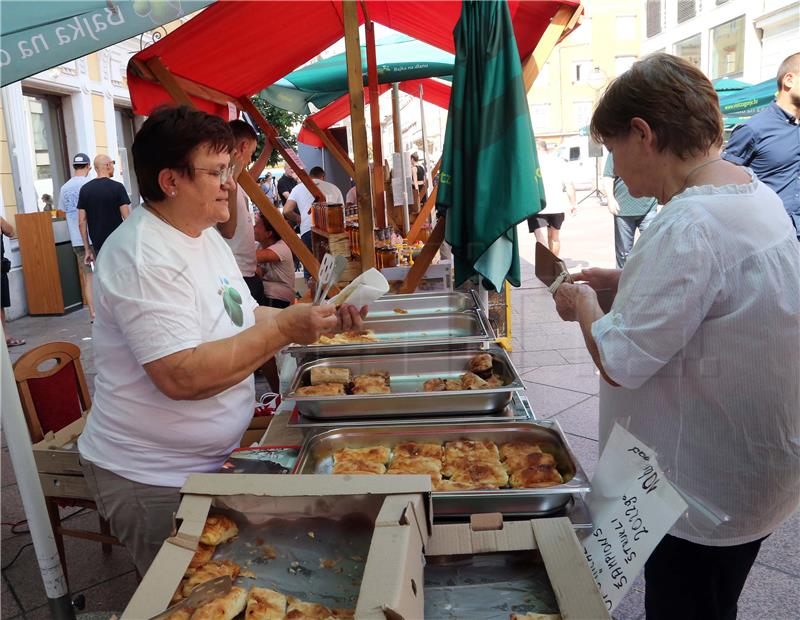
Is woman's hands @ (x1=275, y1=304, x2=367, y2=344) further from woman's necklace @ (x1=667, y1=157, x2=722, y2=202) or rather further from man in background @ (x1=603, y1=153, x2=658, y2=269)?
man in background @ (x1=603, y1=153, x2=658, y2=269)

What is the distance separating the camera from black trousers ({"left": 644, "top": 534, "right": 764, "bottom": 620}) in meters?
1.44

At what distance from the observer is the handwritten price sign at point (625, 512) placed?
123cm

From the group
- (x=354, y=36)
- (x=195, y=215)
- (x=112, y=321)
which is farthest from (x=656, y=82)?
(x=354, y=36)

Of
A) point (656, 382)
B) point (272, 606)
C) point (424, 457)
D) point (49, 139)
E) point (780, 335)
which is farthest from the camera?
point (49, 139)

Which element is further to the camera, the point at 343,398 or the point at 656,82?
the point at 343,398

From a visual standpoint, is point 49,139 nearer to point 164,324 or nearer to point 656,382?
point 164,324

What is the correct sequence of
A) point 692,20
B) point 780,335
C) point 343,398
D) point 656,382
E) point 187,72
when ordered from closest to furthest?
point 780,335
point 656,382
point 343,398
point 187,72
point 692,20

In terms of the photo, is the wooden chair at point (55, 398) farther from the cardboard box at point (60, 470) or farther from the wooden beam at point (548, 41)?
the wooden beam at point (548, 41)

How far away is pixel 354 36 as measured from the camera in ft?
11.3

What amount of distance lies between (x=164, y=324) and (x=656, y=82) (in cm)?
132

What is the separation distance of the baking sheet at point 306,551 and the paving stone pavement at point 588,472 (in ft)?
5.73

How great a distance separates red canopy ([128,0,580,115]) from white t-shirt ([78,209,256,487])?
2555mm

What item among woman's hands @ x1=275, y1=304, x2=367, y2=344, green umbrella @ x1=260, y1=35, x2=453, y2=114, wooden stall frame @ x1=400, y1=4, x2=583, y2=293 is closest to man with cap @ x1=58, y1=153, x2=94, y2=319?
green umbrella @ x1=260, y1=35, x2=453, y2=114

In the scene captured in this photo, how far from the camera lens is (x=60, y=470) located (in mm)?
2479
